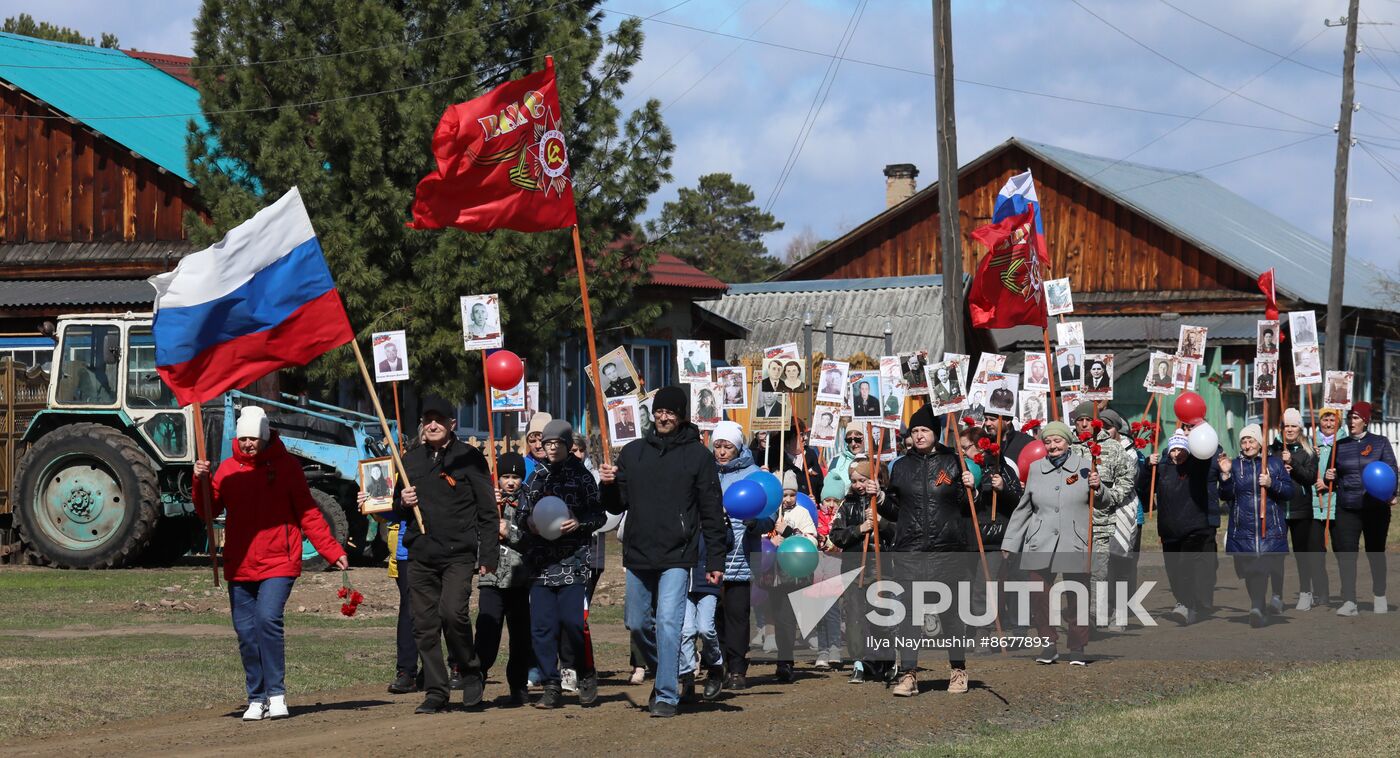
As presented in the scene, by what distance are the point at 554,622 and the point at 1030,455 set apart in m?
5.09

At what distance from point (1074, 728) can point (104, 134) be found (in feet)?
72.3

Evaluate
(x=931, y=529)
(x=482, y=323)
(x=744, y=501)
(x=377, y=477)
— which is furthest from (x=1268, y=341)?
(x=377, y=477)

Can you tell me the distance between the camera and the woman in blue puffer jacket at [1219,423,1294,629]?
1630cm

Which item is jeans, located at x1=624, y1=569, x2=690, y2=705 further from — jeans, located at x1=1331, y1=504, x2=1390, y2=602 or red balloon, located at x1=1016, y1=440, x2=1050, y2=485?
jeans, located at x1=1331, y1=504, x2=1390, y2=602

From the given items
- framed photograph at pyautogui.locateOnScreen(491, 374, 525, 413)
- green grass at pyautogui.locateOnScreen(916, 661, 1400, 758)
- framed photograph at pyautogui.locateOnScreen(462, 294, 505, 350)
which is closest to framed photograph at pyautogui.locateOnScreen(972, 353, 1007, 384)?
framed photograph at pyautogui.locateOnScreen(491, 374, 525, 413)

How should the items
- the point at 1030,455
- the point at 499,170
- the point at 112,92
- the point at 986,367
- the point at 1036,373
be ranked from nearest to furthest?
the point at 499,170
the point at 1030,455
the point at 986,367
the point at 1036,373
the point at 112,92

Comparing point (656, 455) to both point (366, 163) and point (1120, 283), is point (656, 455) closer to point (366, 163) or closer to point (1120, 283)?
point (366, 163)

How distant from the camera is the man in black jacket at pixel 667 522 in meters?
10.7

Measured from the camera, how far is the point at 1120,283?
42.9 metres

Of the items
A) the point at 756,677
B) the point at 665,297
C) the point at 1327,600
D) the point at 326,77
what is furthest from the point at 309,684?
the point at 665,297

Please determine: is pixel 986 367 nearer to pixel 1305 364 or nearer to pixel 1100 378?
pixel 1100 378

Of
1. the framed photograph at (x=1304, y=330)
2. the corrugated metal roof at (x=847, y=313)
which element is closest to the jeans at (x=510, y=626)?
the framed photograph at (x=1304, y=330)

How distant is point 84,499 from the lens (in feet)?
68.0

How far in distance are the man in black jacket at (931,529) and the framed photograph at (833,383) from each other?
5.26 meters
